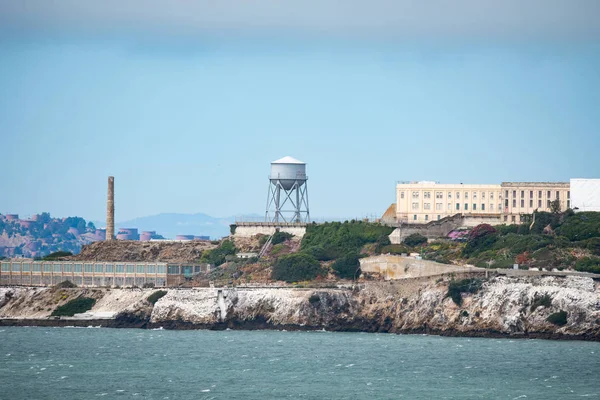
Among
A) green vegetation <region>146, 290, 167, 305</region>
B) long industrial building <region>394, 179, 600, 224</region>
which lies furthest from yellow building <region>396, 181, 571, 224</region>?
green vegetation <region>146, 290, 167, 305</region>

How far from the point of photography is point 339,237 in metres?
160

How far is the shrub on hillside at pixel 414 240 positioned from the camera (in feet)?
513

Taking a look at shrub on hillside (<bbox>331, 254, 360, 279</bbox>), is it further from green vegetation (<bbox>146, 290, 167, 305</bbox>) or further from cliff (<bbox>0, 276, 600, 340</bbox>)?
green vegetation (<bbox>146, 290, 167, 305</bbox>)

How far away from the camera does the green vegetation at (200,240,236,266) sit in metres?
161

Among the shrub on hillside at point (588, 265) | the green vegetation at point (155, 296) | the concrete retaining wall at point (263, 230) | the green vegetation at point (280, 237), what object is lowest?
the green vegetation at point (155, 296)

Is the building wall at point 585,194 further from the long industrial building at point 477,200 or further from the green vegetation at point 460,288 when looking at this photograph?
the green vegetation at point 460,288

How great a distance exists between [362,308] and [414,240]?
1001 inches

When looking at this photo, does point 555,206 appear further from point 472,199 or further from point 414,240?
point 414,240

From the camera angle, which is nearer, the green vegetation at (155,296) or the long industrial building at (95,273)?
the green vegetation at (155,296)

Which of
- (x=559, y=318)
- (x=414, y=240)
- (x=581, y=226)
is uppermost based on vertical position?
(x=581, y=226)

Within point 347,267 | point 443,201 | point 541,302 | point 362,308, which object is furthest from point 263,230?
point 541,302

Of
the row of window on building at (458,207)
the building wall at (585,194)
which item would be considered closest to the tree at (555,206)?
the building wall at (585,194)

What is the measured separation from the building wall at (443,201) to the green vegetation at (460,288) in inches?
1542

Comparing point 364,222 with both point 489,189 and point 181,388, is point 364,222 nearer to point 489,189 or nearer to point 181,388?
point 489,189
